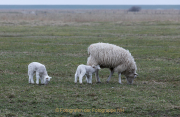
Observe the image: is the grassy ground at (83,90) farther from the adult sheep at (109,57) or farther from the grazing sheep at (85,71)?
the adult sheep at (109,57)

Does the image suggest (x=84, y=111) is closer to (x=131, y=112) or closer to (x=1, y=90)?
(x=131, y=112)

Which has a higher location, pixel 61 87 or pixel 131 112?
pixel 61 87

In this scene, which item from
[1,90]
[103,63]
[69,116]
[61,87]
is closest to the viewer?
[69,116]

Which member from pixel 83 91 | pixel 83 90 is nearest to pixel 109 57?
pixel 83 90

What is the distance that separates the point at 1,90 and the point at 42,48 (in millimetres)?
11374

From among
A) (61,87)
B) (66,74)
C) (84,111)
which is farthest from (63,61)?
(84,111)

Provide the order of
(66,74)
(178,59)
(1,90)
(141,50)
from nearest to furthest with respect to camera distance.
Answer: (1,90), (66,74), (178,59), (141,50)

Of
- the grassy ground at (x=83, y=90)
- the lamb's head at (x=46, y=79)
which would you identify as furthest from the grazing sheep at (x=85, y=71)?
the lamb's head at (x=46, y=79)

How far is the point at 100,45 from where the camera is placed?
1130 centimetres

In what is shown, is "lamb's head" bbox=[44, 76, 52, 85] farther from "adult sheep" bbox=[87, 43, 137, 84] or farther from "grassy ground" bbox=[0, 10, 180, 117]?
"adult sheep" bbox=[87, 43, 137, 84]

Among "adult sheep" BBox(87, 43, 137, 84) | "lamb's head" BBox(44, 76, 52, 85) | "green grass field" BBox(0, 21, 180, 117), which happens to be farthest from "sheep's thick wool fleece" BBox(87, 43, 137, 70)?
"lamb's head" BBox(44, 76, 52, 85)

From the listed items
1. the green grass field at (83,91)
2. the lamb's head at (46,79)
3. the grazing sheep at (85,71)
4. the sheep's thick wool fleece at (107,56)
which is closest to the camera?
the green grass field at (83,91)

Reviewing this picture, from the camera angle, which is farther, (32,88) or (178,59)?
(178,59)

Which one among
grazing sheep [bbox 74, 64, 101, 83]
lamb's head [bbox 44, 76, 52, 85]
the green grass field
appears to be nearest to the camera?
the green grass field
